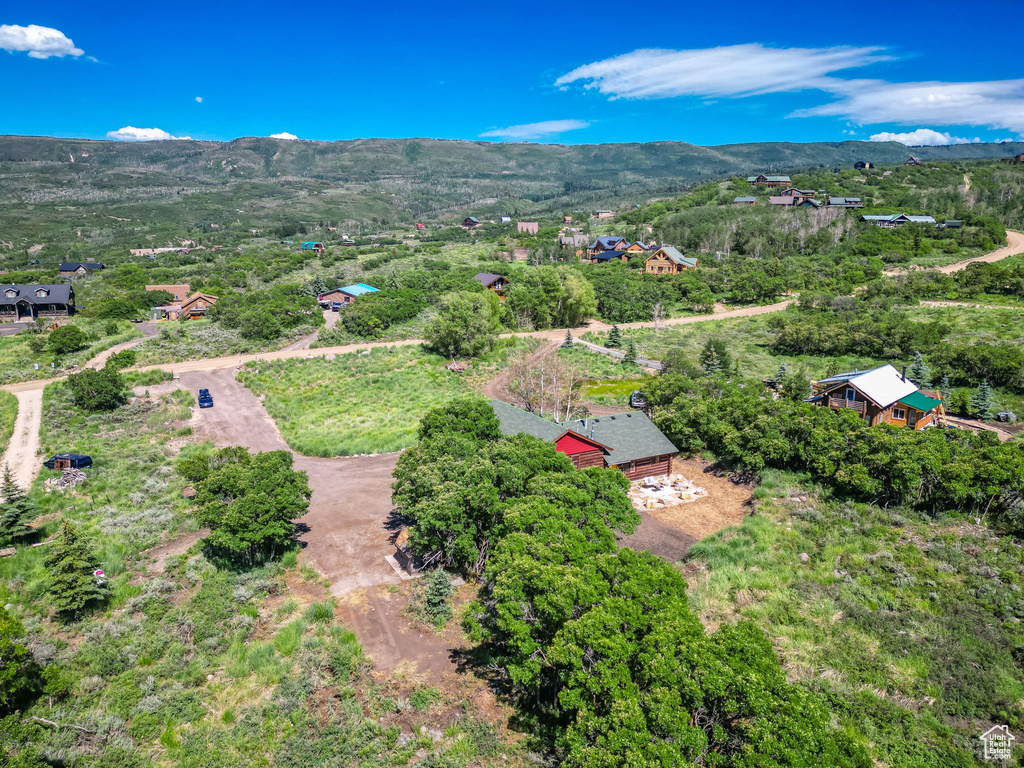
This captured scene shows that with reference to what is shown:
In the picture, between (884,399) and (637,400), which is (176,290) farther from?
(884,399)

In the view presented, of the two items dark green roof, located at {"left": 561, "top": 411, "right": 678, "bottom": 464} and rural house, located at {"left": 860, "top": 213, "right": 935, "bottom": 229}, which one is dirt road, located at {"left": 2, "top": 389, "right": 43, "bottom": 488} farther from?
rural house, located at {"left": 860, "top": 213, "right": 935, "bottom": 229}

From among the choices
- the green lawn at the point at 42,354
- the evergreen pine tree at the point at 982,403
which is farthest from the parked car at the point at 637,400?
the green lawn at the point at 42,354

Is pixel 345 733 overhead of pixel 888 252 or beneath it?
beneath

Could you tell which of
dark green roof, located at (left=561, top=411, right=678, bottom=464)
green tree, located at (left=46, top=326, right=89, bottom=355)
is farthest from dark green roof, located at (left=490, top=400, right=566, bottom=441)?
green tree, located at (left=46, top=326, right=89, bottom=355)

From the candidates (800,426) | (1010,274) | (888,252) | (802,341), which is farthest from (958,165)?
(800,426)

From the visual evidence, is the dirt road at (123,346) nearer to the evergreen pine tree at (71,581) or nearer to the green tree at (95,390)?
the green tree at (95,390)

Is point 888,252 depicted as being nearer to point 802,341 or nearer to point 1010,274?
point 1010,274
